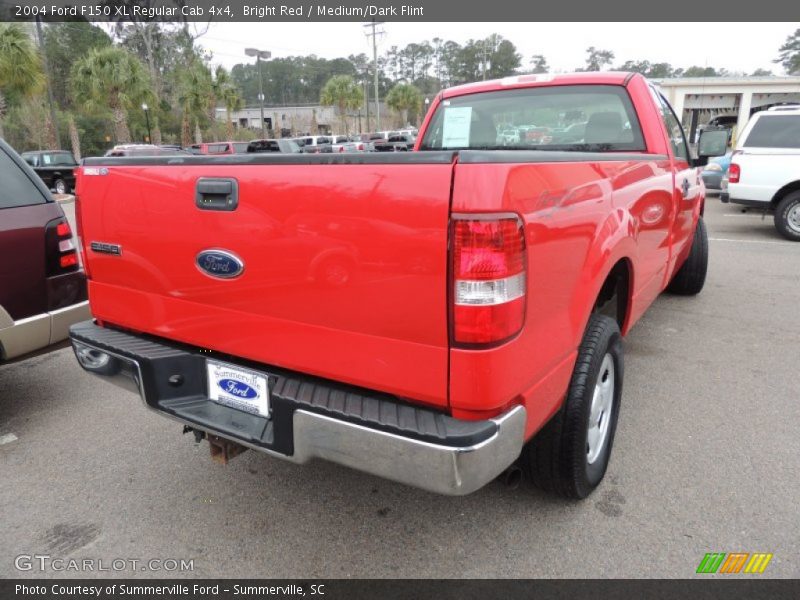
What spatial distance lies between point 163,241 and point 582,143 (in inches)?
102

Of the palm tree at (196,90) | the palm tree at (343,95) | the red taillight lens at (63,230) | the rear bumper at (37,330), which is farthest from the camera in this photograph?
the palm tree at (343,95)

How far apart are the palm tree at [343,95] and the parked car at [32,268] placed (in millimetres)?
53522

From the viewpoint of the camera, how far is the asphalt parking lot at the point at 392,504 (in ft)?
7.66

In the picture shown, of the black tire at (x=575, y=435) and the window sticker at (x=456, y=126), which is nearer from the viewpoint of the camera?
the black tire at (x=575, y=435)

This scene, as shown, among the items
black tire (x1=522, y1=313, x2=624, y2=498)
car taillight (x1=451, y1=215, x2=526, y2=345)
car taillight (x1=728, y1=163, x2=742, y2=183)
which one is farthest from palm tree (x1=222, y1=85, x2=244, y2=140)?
car taillight (x1=451, y1=215, x2=526, y2=345)

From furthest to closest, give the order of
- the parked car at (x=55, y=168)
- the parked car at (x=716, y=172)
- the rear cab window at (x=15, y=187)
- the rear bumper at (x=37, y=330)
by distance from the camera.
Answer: the parked car at (x=55, y=168), the parked car at (x=716, y=172), the rear cab window at (x=15, y=187), the rear bumper at (x=37, y=330)

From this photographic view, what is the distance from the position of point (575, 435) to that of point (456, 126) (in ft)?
8.41

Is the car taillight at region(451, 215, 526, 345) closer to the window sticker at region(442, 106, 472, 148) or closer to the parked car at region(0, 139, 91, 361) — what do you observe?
the window sticker at region(442, 106, 472, 148)

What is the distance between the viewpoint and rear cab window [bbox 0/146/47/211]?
343 centimetres

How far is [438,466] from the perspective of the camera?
1.77 metres

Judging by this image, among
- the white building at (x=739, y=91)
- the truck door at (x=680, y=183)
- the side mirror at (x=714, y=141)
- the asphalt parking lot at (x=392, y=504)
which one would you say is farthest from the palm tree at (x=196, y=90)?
the side mirror at (x=714, y=141)

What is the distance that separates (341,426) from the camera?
1.89 m

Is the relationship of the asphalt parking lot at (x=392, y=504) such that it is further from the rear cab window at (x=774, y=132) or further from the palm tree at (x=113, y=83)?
the palm tree at (x=113, y=83)

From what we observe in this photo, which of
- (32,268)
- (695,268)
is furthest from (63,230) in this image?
(695,268)
